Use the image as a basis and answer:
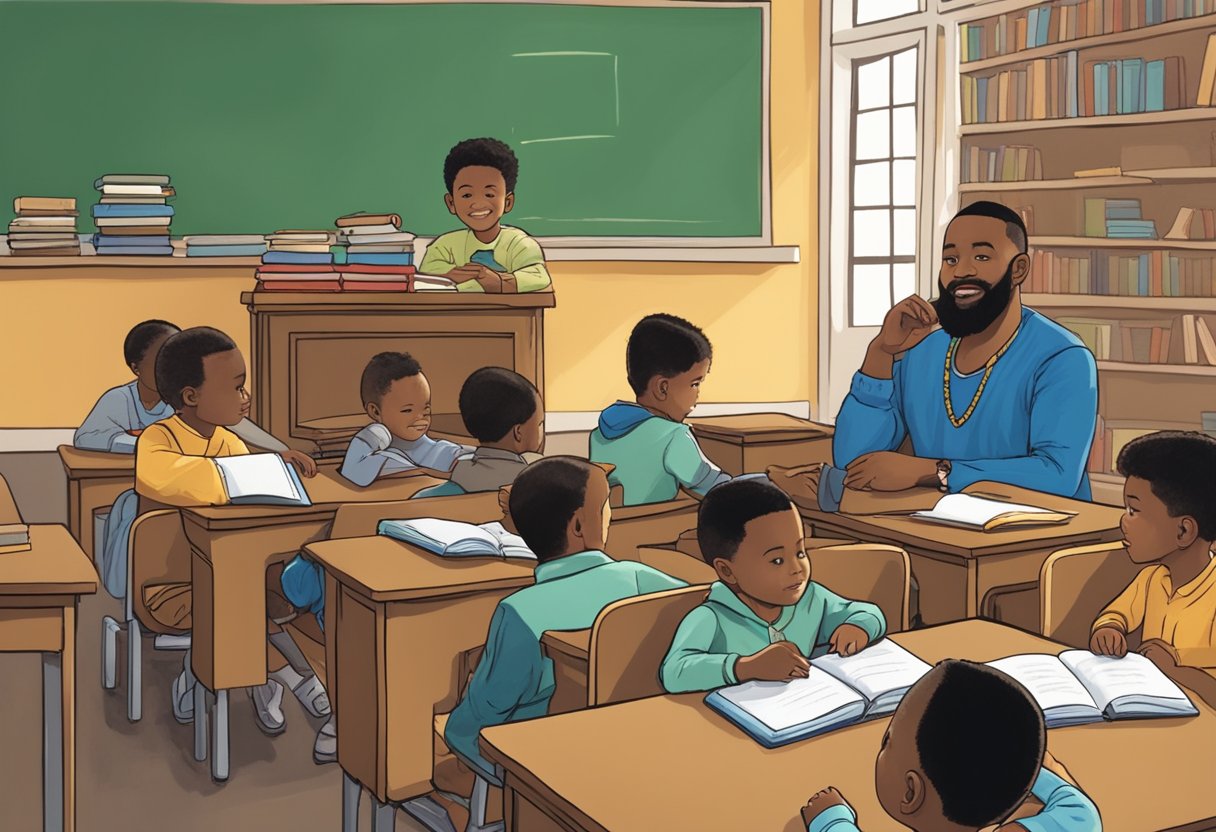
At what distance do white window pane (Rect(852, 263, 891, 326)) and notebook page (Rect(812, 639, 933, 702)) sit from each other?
6501 mm

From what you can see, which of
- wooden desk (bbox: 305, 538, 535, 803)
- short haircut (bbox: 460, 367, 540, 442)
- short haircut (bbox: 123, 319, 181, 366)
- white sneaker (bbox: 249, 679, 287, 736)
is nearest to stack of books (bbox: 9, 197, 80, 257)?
short haircut (bbox: 123, 319, 181, 366)

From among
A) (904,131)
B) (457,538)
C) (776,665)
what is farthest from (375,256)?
(904,131)

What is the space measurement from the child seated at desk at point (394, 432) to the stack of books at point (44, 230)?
4.10 metres

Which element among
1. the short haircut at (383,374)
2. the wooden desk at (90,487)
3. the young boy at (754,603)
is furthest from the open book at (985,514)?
the wooden desk at (90,487)

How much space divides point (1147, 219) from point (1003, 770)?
225 inches

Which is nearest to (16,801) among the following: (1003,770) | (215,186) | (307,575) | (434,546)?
(307,575)

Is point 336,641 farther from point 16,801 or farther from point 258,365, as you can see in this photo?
point 258,365

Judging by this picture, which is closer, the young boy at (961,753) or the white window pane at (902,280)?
the young boy at (961,753)

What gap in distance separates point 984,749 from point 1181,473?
3.60ft

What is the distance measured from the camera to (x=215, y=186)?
7.36m

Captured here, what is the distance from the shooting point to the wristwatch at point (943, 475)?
284 centimetres

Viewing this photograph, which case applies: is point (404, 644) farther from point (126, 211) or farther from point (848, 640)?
point (126, 211)

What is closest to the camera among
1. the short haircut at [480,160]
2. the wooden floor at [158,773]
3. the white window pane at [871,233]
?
the wooden floor at [158,773]

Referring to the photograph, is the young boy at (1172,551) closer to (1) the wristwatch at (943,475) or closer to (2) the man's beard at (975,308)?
(1) the wristwatch at (943,475)
